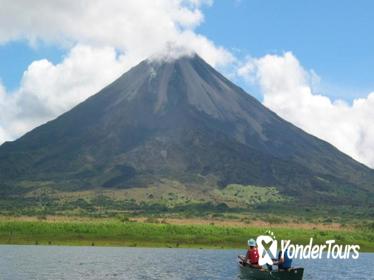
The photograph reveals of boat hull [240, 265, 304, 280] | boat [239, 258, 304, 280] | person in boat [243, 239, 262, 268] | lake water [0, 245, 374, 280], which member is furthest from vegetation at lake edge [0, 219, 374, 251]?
boat hull [240, 265, 304, 280]

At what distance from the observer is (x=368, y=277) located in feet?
200

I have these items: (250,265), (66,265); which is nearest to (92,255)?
(66,265)

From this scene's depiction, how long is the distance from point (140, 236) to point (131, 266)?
131 feet

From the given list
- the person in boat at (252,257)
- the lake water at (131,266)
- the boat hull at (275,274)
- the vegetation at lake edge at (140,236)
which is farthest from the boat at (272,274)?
the vegetation at lake edge at (140,236)

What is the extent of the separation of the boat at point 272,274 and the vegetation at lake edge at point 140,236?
43.7 m

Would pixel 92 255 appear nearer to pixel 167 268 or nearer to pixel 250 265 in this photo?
pixel 167 268

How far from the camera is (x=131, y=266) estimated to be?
63500 millimetres

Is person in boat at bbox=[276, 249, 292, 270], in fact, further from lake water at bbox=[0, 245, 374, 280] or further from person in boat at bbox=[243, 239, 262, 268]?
lake water at bbox=[0, 245, 374, 280]

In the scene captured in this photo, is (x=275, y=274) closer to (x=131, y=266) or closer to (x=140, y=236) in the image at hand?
(x=131, y=266)

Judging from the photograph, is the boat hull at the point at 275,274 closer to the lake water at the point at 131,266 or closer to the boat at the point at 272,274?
the boat at the point at 272,274

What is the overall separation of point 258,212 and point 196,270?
138440 mm

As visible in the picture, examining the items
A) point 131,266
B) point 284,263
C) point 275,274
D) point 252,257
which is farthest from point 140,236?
point 275,274

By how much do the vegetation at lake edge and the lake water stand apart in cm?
1436

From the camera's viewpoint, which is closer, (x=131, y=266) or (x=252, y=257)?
(x=252, y=257)
